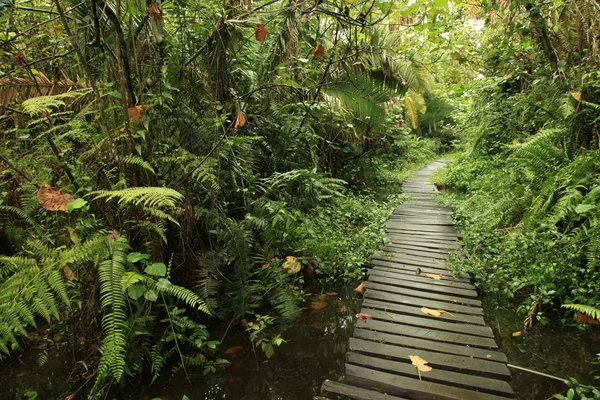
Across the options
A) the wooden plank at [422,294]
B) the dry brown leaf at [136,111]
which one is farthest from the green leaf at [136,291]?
the wooden plank at [422,294]

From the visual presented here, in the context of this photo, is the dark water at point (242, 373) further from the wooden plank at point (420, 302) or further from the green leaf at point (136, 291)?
the green leaf at point (136, 291)

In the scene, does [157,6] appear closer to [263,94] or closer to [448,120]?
[263,94]

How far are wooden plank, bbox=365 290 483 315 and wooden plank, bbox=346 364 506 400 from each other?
3.30 ft

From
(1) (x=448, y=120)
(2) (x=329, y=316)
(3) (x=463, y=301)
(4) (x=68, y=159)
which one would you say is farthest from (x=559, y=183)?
(1) (x=448, y=120)

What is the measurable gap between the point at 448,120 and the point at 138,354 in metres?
21.9

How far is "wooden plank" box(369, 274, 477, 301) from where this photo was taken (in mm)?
3412

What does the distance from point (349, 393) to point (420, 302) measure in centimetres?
139

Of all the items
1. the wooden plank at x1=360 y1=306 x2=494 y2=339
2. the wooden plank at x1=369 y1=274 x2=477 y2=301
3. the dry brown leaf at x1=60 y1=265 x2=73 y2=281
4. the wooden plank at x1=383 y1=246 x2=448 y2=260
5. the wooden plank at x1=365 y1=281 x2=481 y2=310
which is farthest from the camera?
the wooden plank at x1=383 y1=246 x2=448 y2=260

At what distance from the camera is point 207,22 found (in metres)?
3.28

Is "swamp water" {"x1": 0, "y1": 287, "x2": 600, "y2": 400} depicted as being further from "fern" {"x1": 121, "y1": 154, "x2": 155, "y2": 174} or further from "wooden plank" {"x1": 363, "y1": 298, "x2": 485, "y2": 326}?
"fern" {"x1": 121, "y1": 154, "x2": 155, "y2": 174}

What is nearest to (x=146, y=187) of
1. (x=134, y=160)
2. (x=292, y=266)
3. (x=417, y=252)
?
(x=134, y=160)

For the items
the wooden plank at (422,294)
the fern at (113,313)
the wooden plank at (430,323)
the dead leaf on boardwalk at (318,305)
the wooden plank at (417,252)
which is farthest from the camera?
the wooden plank at (417,252)

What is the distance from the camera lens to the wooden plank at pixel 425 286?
341 cm

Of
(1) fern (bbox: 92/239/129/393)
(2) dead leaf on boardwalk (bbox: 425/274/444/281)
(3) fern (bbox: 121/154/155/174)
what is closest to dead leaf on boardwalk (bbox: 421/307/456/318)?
(2) dead leaf on boardwalk (bbox: 425/274/444/281)
